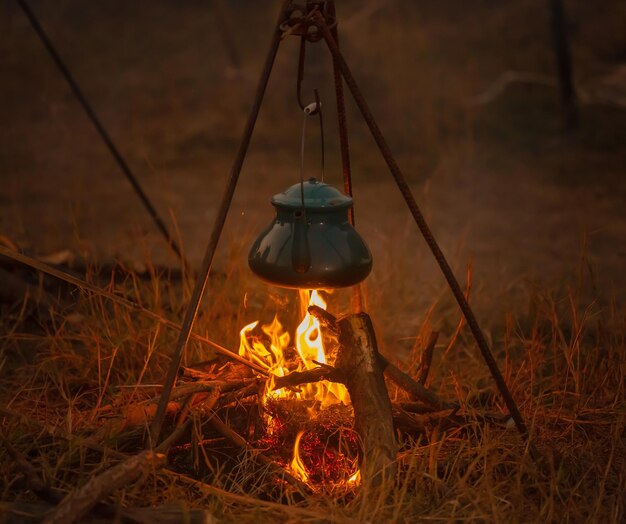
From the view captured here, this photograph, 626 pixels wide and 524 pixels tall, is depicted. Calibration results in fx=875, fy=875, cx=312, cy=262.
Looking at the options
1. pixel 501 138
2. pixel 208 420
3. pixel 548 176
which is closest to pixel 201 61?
pixel 501 138

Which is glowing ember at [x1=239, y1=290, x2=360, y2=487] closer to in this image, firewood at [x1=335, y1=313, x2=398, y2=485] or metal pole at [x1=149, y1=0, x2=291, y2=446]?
firewood at [x1=335, y1=313, x2=398, y2=485]

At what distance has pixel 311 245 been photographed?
2.89 meters

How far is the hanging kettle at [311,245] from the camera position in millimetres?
2867

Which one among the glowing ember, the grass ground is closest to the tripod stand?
the grass ground

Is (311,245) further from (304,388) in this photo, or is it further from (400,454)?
(400,454)

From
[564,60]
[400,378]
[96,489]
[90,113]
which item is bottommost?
[96,489]

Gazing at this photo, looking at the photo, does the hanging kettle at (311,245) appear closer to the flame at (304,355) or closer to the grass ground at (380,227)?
the flame at (304,355)

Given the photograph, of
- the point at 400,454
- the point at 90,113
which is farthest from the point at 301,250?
the point at 90,113

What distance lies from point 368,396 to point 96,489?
3.35ft

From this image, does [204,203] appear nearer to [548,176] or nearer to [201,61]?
[548,176]

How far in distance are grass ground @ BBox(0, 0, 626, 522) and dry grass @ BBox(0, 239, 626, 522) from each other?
0.01 meters

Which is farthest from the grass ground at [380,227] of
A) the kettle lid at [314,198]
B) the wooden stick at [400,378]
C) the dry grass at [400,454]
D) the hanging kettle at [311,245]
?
the kettle lid at [314,198]

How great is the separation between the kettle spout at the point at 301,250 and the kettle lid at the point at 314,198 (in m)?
0.06

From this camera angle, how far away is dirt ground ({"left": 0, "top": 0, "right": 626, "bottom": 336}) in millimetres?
6285
